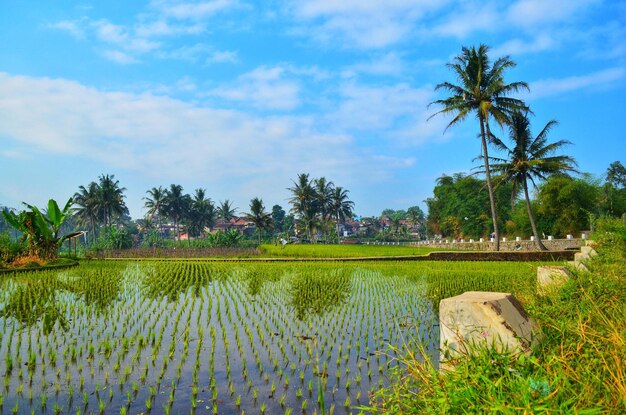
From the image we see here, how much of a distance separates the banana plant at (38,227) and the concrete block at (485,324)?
19.4m

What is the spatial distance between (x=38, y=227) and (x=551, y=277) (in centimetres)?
2013

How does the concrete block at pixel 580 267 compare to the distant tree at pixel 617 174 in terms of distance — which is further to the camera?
the distant tree at pixel 617 174

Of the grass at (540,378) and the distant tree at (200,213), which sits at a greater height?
the distant tree at (200,213)

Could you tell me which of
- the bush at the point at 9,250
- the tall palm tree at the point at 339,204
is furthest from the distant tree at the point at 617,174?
the bush at the point at 9,250

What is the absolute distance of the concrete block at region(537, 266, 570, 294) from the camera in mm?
6368

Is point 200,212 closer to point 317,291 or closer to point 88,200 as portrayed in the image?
point 88,200

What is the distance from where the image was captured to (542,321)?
4328mm

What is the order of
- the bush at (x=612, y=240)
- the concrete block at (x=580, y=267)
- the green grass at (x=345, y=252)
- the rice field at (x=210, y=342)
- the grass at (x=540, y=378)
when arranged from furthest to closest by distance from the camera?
the green grass at (x=345, y=252) → the bush at (x=612, y=240) → the concrete block at (x=580, y=267) → the rice field at (x=210, y=342) → the grass at (x=540, y=378)

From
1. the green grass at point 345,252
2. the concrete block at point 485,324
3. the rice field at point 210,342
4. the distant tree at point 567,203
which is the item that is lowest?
the rice field at point 210,342

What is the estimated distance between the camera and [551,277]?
6918 millimetres

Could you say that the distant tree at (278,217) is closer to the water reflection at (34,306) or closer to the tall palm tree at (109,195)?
the tall palm tree at (109,195)

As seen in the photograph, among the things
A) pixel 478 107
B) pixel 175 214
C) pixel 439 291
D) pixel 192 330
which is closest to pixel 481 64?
pixel 478 107

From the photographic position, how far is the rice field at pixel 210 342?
15.9ft

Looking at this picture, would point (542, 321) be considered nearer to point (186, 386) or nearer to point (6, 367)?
point (186, 386)
